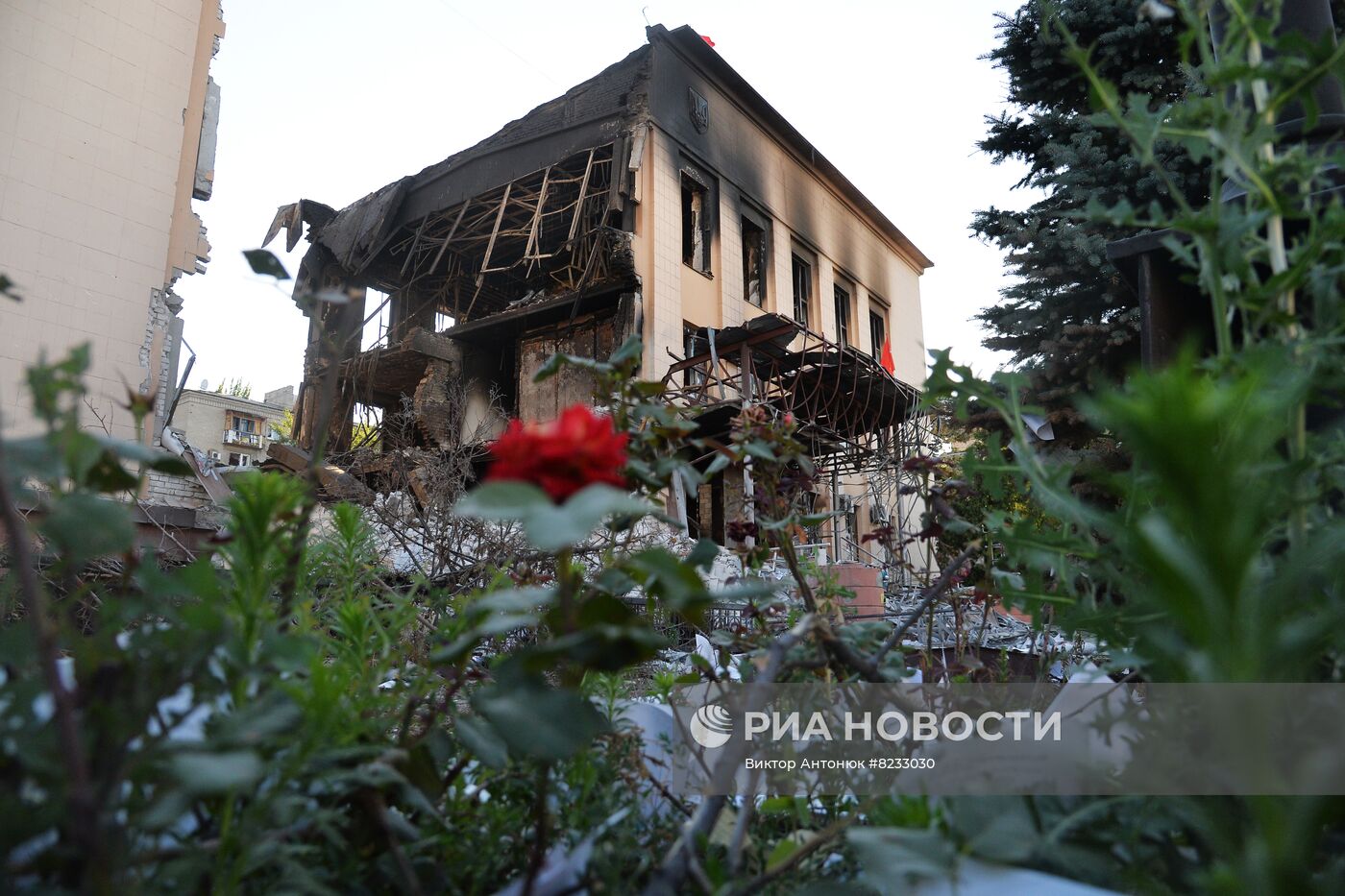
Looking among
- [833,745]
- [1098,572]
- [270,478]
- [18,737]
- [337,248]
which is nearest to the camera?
[18,737]

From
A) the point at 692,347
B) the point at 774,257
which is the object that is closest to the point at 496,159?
the point at 692,347

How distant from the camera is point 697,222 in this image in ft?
48.8

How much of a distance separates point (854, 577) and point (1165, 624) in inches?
174

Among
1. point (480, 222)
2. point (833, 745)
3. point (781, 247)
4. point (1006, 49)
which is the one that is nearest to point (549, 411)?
point (480, 222)

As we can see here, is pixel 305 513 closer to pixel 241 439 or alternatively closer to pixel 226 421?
pixel 241 439

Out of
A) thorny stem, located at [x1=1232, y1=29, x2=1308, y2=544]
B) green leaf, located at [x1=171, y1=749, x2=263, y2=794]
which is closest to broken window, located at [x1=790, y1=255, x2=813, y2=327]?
thorny stem, located at [x1=1232, y1=29, x2=1308, y2=544]

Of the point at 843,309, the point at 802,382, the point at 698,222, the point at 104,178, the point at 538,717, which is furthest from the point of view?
the point at 843,309

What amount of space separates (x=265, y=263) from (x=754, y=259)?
16073mm

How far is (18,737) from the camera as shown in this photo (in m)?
0.52

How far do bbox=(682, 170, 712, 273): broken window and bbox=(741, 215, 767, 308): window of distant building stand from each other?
4.34 ft

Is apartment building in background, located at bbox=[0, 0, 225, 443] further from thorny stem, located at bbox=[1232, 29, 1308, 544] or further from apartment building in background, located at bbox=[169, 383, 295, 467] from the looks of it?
apartment building in background, located at bbox=[169, 383, 295, 467]

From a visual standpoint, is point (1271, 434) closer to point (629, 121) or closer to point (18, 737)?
point (18, 737)

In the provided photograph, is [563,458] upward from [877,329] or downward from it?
downward

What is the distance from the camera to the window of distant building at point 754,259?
16.0m
